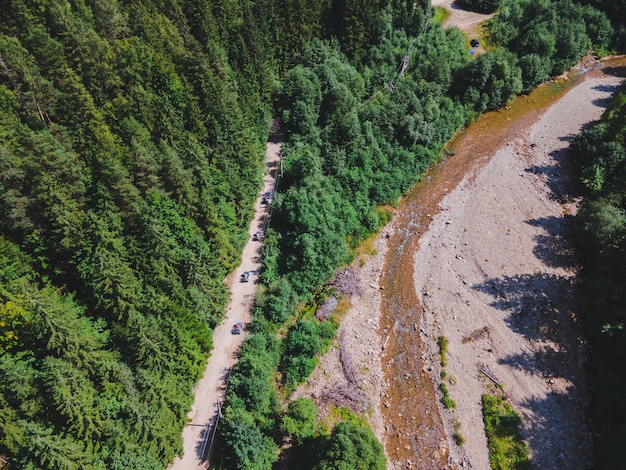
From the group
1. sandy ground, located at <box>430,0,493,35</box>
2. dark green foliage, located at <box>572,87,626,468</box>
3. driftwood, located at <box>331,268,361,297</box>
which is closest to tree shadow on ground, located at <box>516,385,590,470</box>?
dark green foliage, located at <box>572,87,626,468</box>

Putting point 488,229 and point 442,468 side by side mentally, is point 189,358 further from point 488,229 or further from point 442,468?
point 488,229

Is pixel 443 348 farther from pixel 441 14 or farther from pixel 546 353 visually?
pixel 441 14

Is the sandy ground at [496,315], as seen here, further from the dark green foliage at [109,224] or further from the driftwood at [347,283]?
the dark green foliage at [109,224]

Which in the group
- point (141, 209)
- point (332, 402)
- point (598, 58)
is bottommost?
point (332, 402)

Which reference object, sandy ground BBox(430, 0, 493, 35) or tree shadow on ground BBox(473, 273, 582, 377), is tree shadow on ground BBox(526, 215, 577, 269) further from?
sandy ground BBox(430, 0, 493, 35)

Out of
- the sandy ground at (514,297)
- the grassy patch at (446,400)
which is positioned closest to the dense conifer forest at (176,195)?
the sandy ground at (514,297)

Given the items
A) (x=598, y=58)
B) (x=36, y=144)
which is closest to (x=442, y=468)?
(x=36, y=144)
